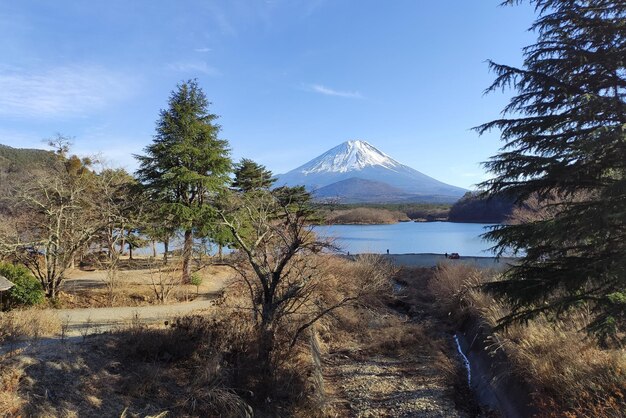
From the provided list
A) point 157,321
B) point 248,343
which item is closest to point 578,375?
point 248,343

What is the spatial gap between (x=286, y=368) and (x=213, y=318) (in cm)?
222

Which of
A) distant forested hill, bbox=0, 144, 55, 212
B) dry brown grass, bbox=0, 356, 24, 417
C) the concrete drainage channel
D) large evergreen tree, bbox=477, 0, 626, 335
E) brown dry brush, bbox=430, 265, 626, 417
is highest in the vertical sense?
distant forested hill, bbox=0, 144, 55, 212

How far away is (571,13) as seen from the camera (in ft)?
23.1

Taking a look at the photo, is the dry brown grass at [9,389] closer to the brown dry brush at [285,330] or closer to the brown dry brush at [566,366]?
the brown dry brush at [285,330]

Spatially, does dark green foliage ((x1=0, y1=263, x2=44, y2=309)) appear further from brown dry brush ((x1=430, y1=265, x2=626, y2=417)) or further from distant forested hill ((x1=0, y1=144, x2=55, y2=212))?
distant forested hill ((x1=0, y1=144, x2=55, y2=212))

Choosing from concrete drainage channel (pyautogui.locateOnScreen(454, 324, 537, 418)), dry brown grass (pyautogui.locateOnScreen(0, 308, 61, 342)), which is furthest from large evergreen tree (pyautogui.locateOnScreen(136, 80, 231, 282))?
concrete drainage channel (pyautogui.locateOnScreen(454, 324, 537, 418))

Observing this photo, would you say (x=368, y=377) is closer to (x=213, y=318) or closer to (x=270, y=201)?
(x=213, y=318)

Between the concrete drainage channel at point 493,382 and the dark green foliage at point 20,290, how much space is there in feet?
43.3

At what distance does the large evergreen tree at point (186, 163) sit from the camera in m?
19.2

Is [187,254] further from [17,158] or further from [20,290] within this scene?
[17,158]

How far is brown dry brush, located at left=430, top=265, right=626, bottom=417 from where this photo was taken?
5859 millimetres

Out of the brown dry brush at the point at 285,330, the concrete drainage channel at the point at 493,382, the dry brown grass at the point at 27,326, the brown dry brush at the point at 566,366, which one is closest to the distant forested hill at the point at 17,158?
the dry brown grass at the point at 27,326

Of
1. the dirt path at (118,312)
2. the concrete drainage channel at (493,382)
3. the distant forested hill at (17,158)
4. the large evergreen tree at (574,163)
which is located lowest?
the concrete drainage channel at (493,382)

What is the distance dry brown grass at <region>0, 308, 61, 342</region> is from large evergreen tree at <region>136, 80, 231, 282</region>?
871 centimetres
